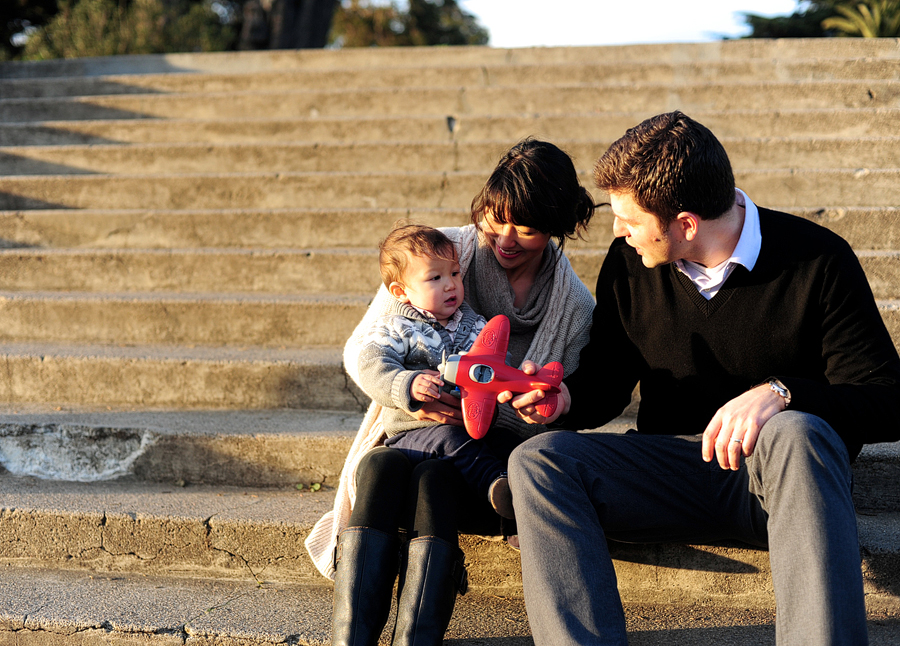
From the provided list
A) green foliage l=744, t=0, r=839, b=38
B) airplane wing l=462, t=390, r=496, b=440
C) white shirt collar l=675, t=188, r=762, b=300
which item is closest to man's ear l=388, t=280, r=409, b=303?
airplane wing l=462, t=390, r=496, b=440

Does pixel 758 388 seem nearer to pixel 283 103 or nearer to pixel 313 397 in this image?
pixel 313 397

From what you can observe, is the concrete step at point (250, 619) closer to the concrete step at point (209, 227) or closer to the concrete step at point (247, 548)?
the concrete step at point (247, 548)

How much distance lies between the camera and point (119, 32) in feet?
26.7

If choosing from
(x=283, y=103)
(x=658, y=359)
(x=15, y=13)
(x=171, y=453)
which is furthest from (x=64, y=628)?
(x=15, y=13)

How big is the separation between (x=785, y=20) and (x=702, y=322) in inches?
417

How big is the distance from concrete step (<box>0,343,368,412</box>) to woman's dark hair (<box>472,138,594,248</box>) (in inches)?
41.5

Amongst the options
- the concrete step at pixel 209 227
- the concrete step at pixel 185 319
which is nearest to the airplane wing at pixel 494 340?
the concrete step at pixel 185 319

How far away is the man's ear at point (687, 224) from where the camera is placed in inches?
73.7

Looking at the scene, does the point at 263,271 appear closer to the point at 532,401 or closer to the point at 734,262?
the point at 532,401

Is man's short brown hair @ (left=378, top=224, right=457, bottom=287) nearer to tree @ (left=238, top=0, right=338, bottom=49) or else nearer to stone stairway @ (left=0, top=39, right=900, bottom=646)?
stone stairway @ (left=0, top=39, right=900, bottom=646)

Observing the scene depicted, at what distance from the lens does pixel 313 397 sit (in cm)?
286

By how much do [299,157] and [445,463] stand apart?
2.85 m

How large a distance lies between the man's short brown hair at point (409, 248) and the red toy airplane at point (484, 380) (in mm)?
342

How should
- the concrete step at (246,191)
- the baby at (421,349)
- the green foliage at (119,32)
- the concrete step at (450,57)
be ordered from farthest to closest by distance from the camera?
the green foliage at (119,32)
the concrete step at (450,57)
the concrete step at (246,191)
the baby at (421,349)
